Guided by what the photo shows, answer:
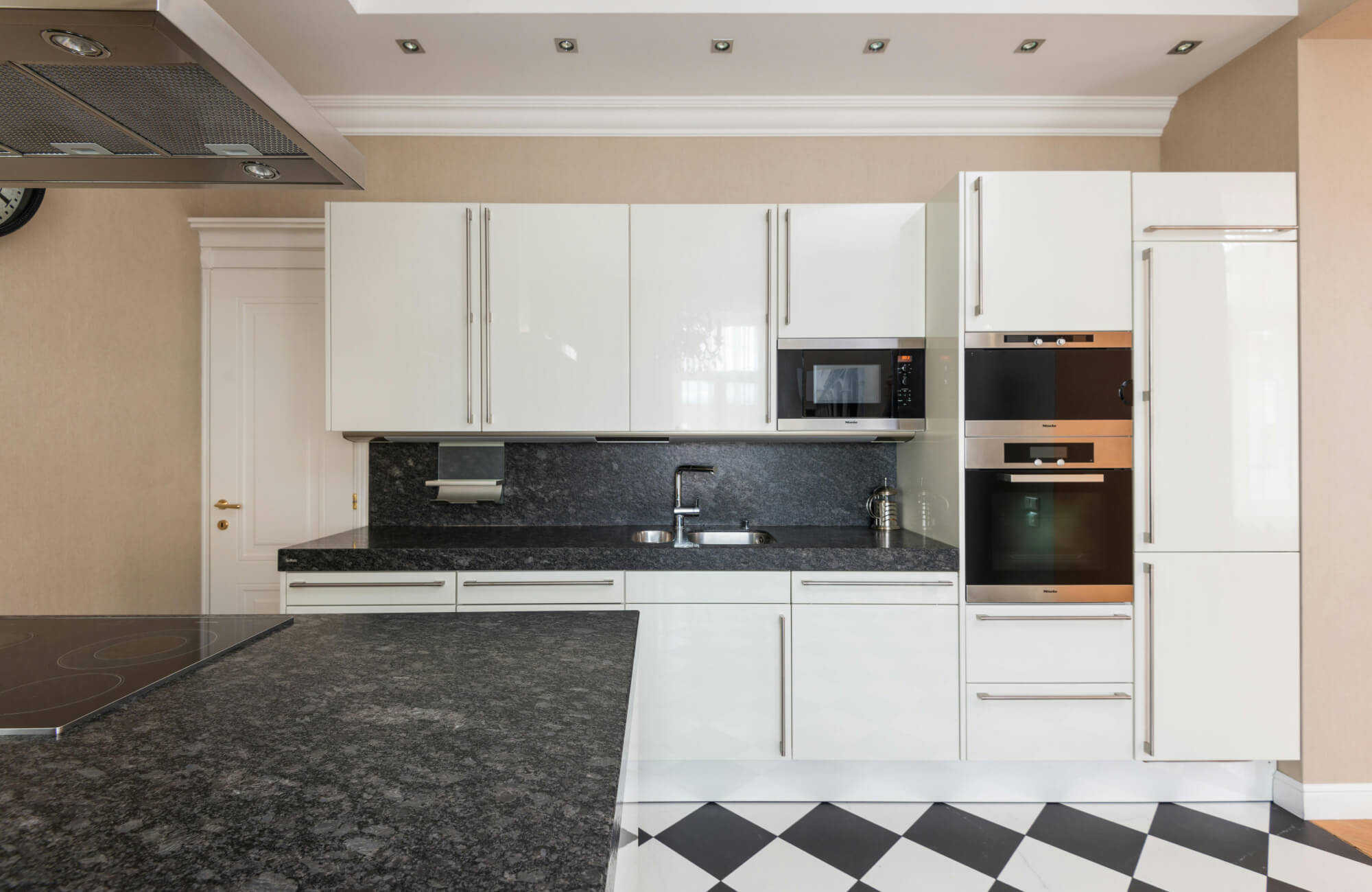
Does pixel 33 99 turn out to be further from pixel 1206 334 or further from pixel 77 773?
pixel 1206 334

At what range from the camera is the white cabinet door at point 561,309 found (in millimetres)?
2518

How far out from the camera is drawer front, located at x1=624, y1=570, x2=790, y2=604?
230 cm

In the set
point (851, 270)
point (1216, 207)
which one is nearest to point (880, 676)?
point (851, 270)

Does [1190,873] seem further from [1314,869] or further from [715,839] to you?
[715,839]

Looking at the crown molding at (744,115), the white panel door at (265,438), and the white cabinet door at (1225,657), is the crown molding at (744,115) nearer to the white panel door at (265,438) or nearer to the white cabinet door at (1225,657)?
the white panel door at (265,438)

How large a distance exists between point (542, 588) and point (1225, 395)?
2331mm

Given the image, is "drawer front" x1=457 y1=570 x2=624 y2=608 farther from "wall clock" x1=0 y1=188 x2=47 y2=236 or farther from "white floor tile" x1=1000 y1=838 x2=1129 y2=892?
"wall clock" x1=0 y1=188 x2=47 y2=236

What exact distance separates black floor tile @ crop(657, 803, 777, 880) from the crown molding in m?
2.63

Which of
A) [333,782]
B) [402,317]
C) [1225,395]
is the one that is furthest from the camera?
[402,317]

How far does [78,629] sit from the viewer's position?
127cm

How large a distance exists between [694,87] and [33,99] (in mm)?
2287

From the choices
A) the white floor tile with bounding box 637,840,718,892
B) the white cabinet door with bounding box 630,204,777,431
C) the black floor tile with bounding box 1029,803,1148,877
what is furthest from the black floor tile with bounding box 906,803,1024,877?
the white cabinet door with bounding box 630,204,777,431

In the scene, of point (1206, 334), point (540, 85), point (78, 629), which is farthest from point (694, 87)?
→ point (78, 629)

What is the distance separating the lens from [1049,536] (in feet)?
7.55
